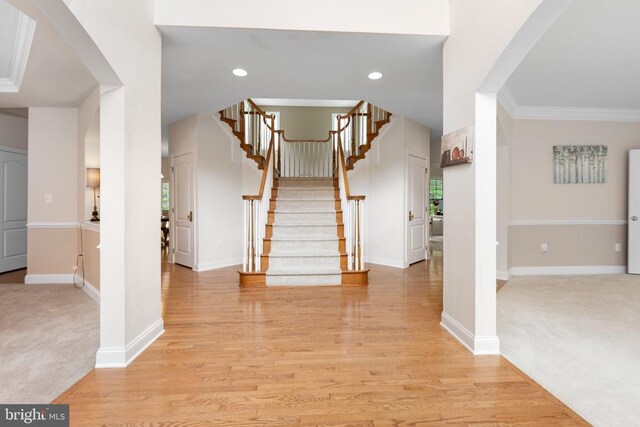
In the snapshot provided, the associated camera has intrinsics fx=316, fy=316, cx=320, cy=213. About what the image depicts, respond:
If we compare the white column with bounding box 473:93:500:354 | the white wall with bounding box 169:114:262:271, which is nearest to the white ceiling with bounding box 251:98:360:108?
the white wall with bounding box 169:114:262:271

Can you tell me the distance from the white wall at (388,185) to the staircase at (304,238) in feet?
2.76

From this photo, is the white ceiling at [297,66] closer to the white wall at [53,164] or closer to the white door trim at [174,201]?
the white door trim at [174,201]

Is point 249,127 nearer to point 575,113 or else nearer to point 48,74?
point 48,74

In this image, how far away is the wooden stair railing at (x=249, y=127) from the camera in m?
6.12

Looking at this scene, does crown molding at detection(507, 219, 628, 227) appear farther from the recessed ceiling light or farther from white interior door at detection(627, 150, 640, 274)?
the recessed ceiling light

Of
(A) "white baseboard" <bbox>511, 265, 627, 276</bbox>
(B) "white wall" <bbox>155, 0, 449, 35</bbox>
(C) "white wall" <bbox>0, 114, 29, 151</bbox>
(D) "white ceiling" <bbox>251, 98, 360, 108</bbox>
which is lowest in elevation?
(A) "white baseboard" <bbox>511, 265, 627, 276</bbox>

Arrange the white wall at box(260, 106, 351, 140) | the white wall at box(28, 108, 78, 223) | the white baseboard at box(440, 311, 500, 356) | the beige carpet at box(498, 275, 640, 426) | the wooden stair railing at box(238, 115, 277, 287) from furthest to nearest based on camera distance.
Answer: the white wall at box(260, 106, 351, 140)
the white wall at box(28, 108, 78, 223)
the wooden stair railing at box(238, 115, 277, 287)
the white baseboard at box(440, 311, 500, 356)
the beige carpet at box(498, 275, 640, 426)

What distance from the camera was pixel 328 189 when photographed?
638cm

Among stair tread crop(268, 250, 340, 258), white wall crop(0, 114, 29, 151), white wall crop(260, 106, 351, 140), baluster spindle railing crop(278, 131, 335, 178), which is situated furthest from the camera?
white wall crop(260, 106, 351, 140)

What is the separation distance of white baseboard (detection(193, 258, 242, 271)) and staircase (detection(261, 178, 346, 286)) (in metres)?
1.24

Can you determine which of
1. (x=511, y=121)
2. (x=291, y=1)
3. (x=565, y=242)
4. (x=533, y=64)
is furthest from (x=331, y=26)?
(x=565, y=242)

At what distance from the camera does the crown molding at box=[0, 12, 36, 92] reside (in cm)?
277

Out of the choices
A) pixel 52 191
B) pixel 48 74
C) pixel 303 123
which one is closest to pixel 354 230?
pixel 48 74

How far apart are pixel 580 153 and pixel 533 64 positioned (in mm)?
2588
